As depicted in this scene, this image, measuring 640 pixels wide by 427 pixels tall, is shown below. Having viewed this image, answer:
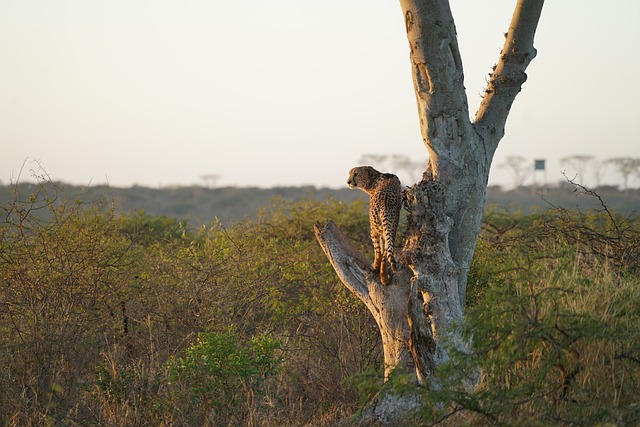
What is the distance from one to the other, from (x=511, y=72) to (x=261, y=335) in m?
3.37

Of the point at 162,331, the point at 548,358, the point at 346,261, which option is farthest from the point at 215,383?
the point at 548,358

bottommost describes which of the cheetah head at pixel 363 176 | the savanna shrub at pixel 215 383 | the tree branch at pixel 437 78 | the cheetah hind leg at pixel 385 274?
the savanna shrub at pixel 215 383

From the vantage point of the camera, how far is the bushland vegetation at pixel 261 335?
5648 mm

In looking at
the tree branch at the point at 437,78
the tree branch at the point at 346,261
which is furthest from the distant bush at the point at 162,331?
the tree branch at the point at 437,78

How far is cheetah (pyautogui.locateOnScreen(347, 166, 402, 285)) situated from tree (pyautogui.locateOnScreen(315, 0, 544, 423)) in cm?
10

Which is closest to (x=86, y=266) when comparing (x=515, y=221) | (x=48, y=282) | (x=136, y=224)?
(x=48, y=282)

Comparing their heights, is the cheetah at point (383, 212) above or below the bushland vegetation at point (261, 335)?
above

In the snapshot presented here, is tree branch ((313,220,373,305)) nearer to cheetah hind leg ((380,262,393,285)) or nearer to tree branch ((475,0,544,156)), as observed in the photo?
cheetah hind leg ((380,262,393,285))

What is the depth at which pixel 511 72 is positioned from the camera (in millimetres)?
7613

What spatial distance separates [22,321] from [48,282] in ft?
1.48

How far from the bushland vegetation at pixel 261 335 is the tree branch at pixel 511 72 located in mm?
1322

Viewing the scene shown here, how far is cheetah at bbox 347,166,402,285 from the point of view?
7078 mm

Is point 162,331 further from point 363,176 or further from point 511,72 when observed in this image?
point 511,72

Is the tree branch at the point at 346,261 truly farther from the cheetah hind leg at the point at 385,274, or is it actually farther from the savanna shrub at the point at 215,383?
the savanna shrub at the point at 215,383
